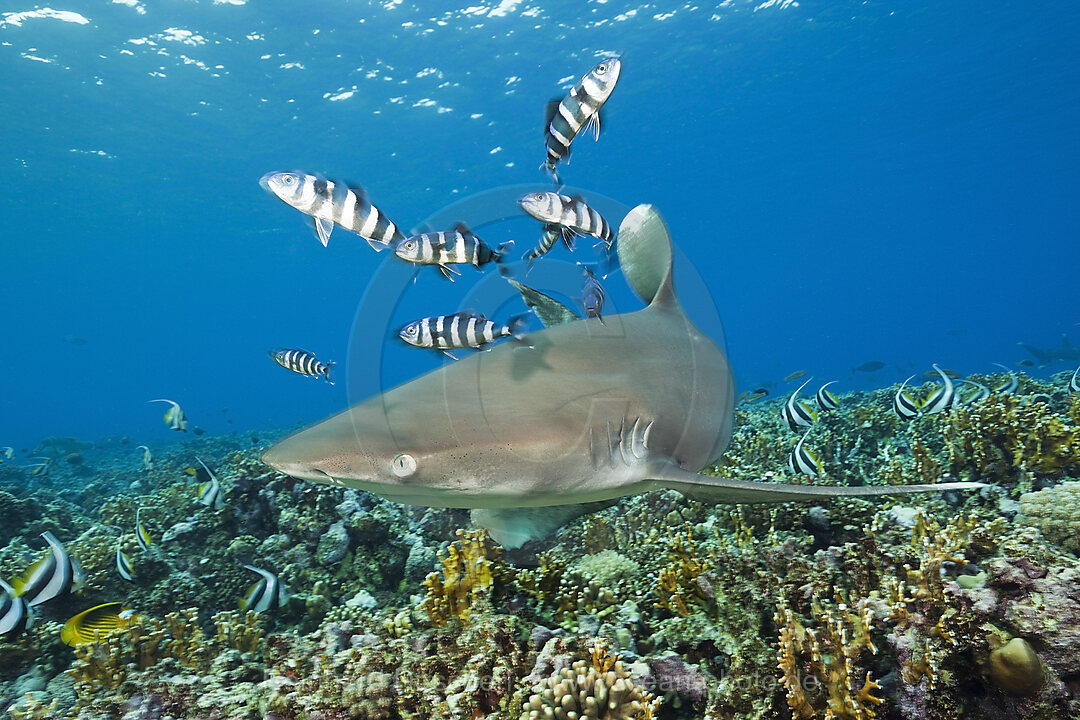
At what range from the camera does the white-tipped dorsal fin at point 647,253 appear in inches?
149

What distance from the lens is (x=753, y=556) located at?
2.90m

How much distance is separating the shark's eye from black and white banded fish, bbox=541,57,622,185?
2637 mm

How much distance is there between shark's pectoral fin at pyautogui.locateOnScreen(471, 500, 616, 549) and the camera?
2932 mm

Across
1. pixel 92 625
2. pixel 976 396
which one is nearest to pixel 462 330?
pixel 92 625

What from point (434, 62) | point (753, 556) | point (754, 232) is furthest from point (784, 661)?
point (754, 232)

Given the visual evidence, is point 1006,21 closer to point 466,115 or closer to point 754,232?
point 466,115

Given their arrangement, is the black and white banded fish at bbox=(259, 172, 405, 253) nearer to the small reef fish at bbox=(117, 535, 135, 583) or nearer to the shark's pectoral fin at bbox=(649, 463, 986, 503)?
the shark's pectoral fin at bbox=(649, 463, 986, 503)

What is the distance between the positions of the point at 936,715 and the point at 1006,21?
139 feet

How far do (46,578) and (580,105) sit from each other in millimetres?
4986

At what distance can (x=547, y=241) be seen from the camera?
445 centimetres

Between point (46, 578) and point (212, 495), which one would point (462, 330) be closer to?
point (46, 578)

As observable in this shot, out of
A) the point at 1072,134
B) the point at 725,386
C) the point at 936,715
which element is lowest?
the point at 936,715

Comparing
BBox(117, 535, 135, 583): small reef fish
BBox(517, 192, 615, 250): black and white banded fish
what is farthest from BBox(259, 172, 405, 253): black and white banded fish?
BBox(117, 535, 135, 583): small reef fish

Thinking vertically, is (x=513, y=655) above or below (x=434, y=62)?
below
